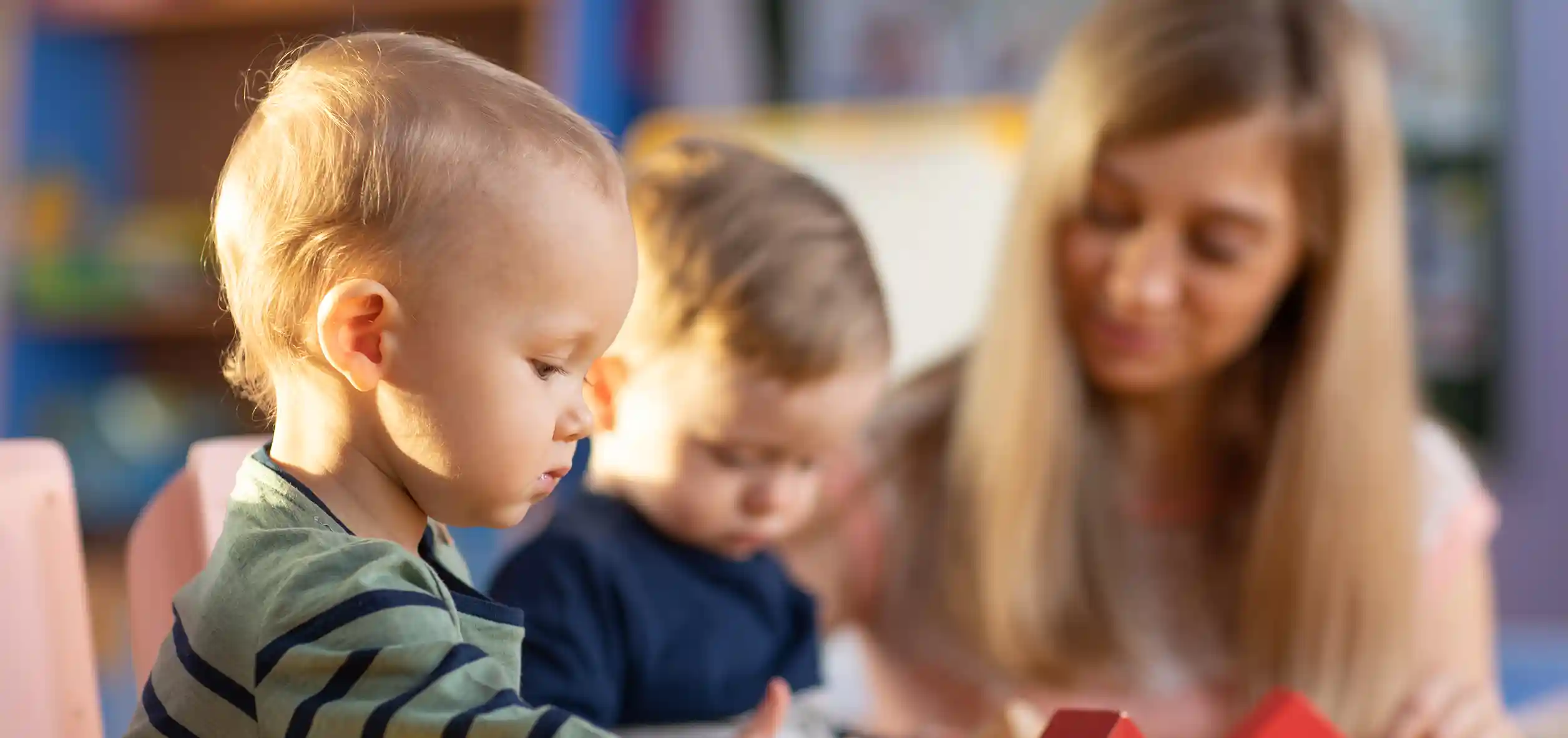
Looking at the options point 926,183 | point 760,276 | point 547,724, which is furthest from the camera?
point 926,183

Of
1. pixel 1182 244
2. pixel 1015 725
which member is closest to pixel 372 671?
pixel 1015 725

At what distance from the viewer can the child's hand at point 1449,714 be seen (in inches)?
37.4

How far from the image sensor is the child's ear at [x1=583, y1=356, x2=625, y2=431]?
2.19 ft

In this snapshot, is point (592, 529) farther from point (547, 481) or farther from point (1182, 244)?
point (1182, 244)

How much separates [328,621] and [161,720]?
7 cm

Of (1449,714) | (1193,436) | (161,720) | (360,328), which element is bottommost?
(1449,714)

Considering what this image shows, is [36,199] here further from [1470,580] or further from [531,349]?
[531,349]

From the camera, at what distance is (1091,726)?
0.45m

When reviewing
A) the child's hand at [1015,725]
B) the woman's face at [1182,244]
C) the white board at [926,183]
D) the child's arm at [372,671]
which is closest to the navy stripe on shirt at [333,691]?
the child's arm at [372,671]

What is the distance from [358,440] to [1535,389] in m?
2.48

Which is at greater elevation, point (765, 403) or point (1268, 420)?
point (765, 403)

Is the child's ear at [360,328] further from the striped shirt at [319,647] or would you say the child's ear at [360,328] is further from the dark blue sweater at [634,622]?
the dark blue sweater at [634,622]

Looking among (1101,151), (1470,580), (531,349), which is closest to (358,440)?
(531,349)

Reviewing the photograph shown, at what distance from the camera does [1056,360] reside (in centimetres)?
109
